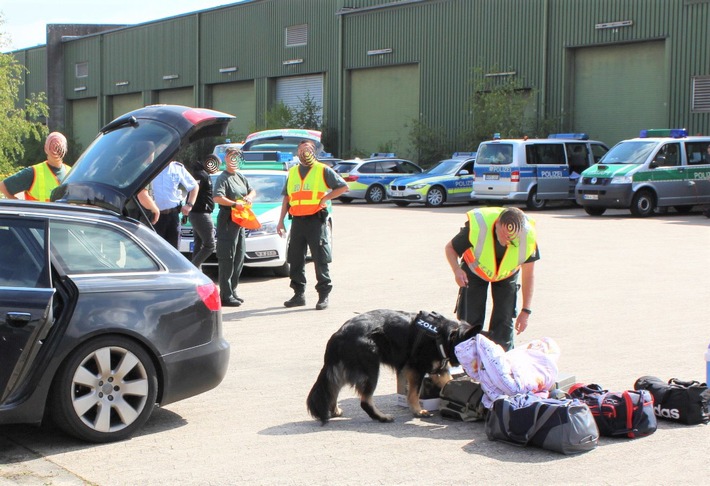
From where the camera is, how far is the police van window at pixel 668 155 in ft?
78.9

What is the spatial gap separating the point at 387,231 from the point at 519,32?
17.6 metres

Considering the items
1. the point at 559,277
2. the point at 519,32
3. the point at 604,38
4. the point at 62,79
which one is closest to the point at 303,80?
the point at 519,32

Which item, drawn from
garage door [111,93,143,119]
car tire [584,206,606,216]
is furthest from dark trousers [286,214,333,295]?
garage door [111,93,143,119]

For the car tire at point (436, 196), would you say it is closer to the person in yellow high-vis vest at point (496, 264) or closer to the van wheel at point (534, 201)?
the van wheel at point (534, 201)

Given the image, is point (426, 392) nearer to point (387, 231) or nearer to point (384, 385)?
point (384, 385)

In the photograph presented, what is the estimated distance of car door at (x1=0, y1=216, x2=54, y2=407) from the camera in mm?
5441

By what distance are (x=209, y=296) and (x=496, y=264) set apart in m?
2.06

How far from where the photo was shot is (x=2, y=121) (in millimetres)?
24234

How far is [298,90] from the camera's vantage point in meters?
45.8

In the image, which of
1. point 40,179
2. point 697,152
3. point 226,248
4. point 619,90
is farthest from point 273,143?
point 40,179

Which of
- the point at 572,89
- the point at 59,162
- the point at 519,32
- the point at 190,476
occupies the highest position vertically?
the point at 519,32

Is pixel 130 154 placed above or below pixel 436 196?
above

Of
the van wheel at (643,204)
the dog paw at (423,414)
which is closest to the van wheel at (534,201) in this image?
the van wheel at (643,204)

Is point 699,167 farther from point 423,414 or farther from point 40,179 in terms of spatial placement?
point 423,414
